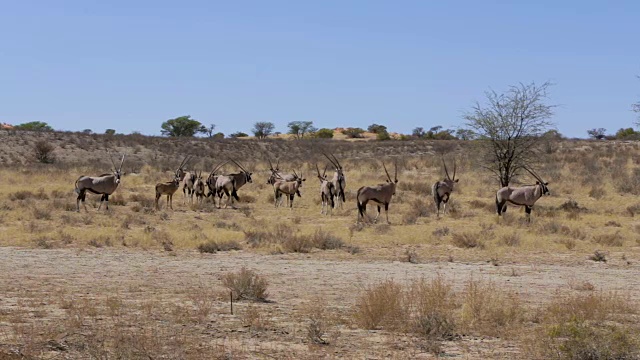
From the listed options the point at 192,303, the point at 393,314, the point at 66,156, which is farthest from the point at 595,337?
the point at 66,156

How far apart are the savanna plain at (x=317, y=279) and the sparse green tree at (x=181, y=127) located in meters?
69.8

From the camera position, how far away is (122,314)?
31.3 ft

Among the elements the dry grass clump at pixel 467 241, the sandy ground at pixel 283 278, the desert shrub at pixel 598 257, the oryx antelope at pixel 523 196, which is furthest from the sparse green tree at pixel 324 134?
the desert shrub at pixel 598 257

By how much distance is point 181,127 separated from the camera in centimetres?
10375

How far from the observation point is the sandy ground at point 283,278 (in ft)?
27.9

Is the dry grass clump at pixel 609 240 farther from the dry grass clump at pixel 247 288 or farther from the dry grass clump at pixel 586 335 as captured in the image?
the dry grass clump at pixel 247 288

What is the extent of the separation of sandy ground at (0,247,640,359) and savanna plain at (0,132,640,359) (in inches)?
1.8

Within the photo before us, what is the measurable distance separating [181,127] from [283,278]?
92.4 meters

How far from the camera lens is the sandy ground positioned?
335 inches

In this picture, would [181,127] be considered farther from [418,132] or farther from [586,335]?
[586,335]

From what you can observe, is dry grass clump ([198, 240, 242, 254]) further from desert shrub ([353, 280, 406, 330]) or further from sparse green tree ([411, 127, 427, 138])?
sparse green tree ([411, 127, 427, 138])

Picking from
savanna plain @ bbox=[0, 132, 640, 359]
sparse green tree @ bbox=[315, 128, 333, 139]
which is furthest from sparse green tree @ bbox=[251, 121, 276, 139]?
savanna plain @ bbox=[0, 132, 640, 359]

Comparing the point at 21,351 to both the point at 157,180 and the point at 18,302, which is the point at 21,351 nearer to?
the point at 18,302

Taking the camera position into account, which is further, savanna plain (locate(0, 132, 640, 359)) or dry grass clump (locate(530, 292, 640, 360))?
savanna plain (locate(0, 132, 640, 359))
